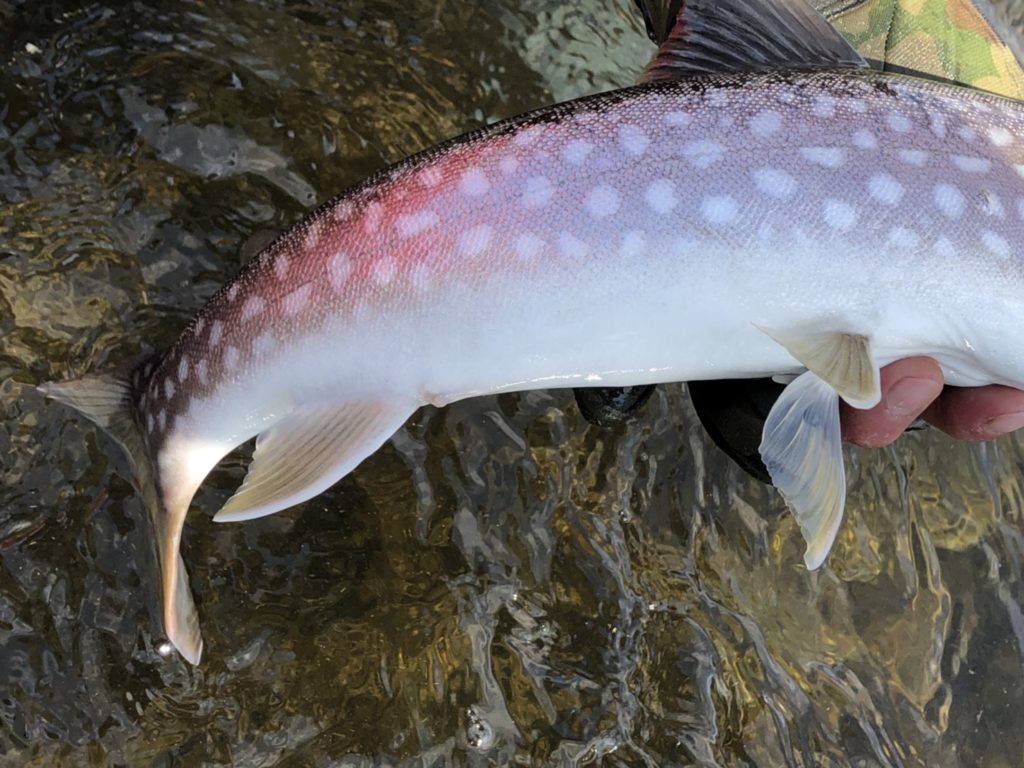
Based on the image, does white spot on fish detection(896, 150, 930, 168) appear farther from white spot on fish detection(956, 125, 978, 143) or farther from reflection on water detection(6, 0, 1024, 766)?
reflection on water detection(6, 0, 1024, 766)

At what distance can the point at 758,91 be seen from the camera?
1.37 m

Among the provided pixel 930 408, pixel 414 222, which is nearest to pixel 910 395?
pixel 930 408

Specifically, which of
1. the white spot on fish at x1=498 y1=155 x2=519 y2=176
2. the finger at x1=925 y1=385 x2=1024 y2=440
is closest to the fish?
the white spot on fish at x1=498 y1=155 x2=519 y2=176

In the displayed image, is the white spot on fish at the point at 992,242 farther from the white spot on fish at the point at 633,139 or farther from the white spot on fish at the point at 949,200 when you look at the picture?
the white spot on fish at the point at 633,139

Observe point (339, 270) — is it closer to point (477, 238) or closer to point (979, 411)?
point (477, 238)

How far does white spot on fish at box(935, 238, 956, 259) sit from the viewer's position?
1353 millimetres

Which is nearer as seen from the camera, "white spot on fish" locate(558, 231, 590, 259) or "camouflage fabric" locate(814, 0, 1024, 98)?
"white spot on fish" locate(558, 231, 590, 259)

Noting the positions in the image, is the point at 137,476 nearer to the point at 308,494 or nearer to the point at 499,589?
the point at 308,494

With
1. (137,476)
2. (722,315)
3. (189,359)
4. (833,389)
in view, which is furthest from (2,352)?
(833,389)

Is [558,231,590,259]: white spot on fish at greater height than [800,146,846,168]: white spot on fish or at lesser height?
lesser

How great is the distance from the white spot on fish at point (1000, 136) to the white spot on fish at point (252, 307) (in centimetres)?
124

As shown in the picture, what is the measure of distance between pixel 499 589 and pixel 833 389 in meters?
1.04

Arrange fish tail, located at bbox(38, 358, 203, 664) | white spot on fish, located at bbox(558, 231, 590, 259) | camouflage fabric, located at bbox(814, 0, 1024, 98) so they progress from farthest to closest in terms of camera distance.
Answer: camouflage fabric, located at bbox(814, 0, 1024, 98) → fish tail, located at bbox(38, 358, 203, 664) → white spot on fish, located at bbox(558, 231, 590, 259)

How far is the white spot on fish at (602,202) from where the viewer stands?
4.33ft
